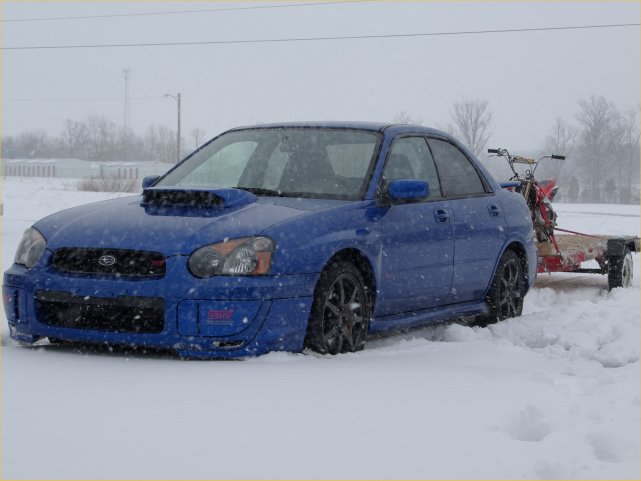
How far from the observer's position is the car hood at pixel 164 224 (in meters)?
5.57

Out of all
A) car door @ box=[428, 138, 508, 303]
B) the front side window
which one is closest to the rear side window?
car door @ box=[428, 138, 508, 303]

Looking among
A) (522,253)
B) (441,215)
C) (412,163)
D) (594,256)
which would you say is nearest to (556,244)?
(594,256)

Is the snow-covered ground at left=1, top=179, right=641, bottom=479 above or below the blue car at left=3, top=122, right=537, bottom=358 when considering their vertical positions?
below

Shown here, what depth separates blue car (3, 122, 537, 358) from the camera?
5.50m

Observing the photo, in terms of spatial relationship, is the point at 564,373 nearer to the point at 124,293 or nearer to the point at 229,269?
the point at 229,269

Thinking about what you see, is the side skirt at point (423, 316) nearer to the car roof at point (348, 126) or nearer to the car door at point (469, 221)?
the car door at point (469, 221)

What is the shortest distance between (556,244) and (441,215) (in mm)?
3418

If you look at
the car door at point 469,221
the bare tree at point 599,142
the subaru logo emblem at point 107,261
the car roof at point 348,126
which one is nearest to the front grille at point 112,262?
the subaru logo emblem at point 107,261

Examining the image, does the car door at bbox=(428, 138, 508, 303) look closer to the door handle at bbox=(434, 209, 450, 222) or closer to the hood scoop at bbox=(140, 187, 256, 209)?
the door handle at bbox=(434, 209, 450, 222)

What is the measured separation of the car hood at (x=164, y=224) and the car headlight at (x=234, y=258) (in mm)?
44

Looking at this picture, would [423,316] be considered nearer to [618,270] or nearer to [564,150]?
[618,270]

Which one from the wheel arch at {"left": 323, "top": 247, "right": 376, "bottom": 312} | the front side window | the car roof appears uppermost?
the car roof

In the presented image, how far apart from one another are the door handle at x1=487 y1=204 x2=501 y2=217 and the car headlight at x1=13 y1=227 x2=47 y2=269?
11.4ft

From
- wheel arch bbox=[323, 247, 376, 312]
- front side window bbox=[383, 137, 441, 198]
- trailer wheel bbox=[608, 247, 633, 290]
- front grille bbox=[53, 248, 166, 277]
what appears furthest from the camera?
trailer wheel bbox=[608, 247, 633, 290]
